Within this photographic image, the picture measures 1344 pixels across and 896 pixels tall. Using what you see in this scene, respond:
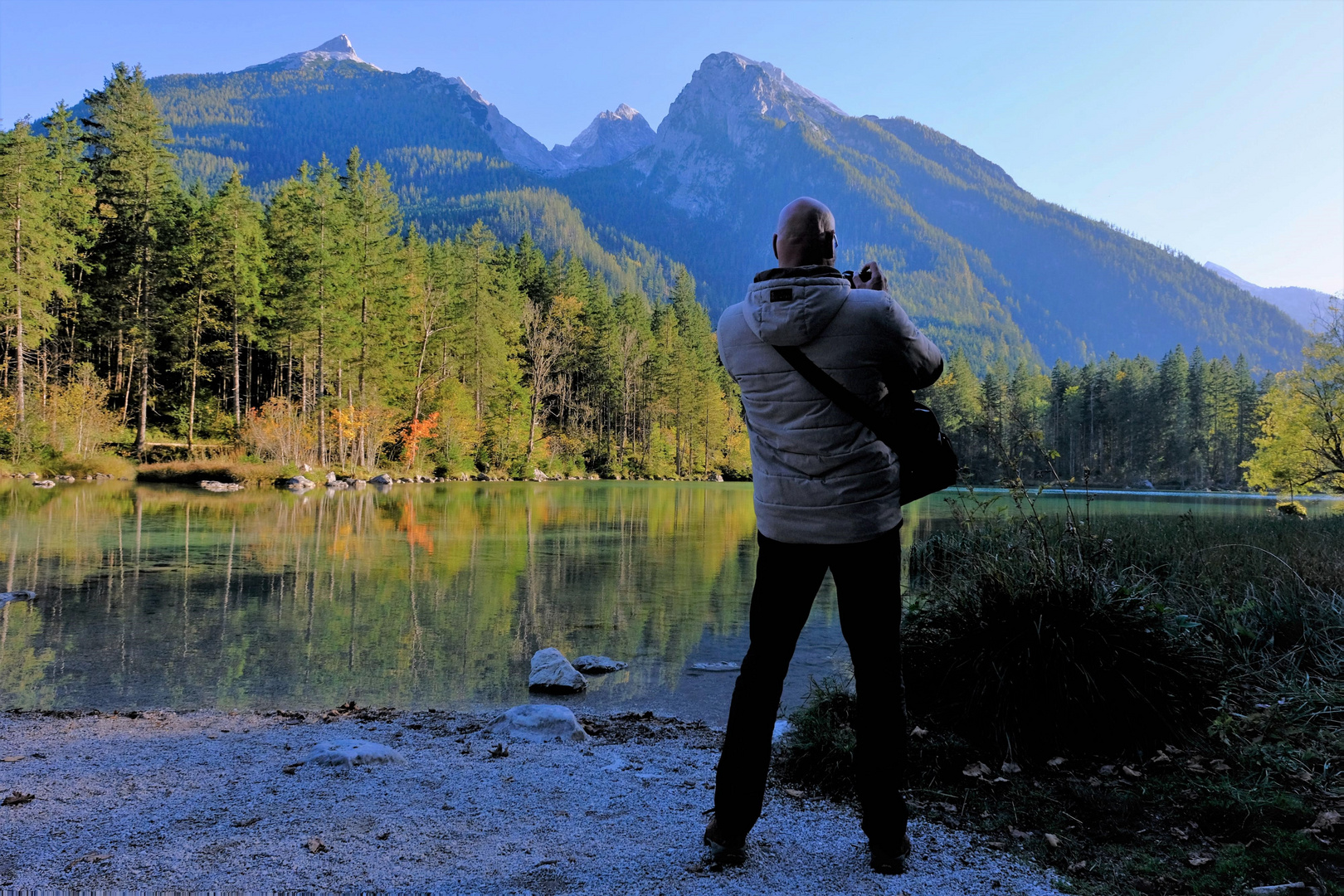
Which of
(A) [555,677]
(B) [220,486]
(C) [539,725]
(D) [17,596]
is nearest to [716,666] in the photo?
(A) [555,677]

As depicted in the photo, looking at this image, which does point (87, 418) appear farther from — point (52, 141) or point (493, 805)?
point (493, 805)

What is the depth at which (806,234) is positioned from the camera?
261 cm

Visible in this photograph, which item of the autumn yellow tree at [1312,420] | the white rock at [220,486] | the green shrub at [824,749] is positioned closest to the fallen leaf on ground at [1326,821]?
the green shrub at [824,749]

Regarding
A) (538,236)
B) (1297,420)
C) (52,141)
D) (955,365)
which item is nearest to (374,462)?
(52,141)

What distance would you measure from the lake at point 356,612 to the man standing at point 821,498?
2946 millimetres

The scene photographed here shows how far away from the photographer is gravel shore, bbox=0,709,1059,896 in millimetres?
2508

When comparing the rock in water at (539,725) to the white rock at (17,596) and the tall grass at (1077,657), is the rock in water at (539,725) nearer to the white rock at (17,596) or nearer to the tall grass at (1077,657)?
the tall grass at (1077,657)

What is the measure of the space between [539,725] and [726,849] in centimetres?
211

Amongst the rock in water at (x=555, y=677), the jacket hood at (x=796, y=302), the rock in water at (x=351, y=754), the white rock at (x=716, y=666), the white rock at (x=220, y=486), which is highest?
the jacket hood at (x=796, y=302)

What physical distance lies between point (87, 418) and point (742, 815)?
40.8 metres

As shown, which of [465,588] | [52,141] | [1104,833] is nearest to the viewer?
[1104,833]

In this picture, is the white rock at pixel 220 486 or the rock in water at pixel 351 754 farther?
the white rock at pixel 220 486

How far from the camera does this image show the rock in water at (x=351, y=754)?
370cm

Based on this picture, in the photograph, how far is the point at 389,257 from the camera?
42625mm
